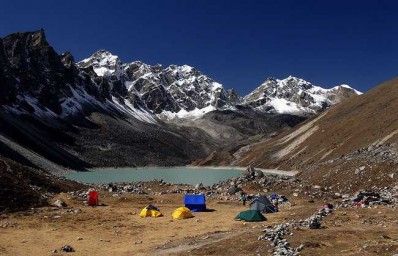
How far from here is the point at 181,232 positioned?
37.3 meters

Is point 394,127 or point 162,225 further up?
point 394,127

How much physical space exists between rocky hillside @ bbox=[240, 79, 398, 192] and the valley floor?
18.4 metres

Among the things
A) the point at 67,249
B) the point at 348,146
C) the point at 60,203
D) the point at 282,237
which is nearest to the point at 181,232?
the point at 67,249

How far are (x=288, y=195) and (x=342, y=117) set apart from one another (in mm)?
90656

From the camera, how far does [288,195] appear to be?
207 feet

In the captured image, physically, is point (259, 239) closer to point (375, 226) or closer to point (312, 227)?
point (312, 227)

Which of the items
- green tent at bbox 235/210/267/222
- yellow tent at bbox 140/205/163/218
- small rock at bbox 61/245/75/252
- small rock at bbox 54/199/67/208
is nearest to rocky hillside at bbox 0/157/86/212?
small rock at bbox 54/199/67/208

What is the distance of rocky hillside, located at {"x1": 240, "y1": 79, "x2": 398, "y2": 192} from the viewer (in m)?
66.7

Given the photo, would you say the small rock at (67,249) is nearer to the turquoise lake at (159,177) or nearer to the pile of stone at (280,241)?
the pile of stone at (280,241)

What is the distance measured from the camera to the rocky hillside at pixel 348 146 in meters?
66.7

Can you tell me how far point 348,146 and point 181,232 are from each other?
277 ft

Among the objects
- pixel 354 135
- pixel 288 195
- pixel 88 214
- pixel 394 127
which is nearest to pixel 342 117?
pixel 354 135

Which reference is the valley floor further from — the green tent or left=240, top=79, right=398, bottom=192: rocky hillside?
left=240, top=79, right=398, bottom=192: rocky hillside

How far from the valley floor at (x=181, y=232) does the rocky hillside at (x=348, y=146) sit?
60.3ft
